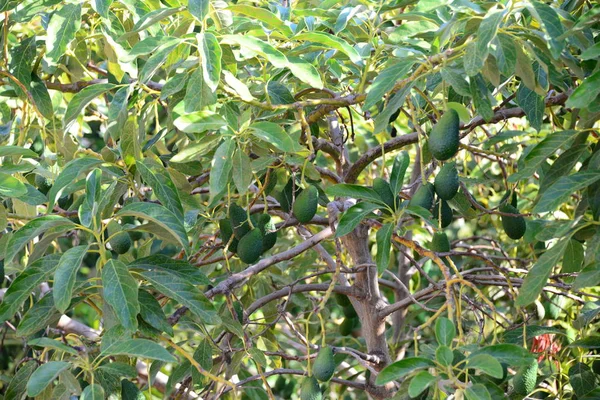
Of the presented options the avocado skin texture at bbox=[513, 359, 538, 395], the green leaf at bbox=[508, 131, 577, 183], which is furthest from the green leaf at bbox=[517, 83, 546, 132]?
the avocado skin texture at bbox=[513, 359, 538, 395]

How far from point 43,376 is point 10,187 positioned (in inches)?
13.8

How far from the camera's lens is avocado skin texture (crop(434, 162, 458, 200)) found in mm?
1550

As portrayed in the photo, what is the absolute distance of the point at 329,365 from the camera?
154 cm

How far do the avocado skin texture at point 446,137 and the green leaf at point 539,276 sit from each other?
238 millimetres

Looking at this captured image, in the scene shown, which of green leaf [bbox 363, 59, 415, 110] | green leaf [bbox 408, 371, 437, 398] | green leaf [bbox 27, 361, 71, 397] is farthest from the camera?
green leaf [bbox 363, 59, 415, 110]

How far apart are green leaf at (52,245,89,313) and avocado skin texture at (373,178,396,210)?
0.51 metres

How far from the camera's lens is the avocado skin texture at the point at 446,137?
4.84 feet

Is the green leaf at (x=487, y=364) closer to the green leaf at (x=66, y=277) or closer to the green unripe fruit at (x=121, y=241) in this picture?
the green leaf at (x=66, y=277)

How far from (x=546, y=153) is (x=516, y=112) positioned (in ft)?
1.13

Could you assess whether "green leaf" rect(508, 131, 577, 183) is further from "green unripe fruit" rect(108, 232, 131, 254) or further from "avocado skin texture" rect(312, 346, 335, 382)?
"green unripe fruit" rect(108, 232, 131, 254)

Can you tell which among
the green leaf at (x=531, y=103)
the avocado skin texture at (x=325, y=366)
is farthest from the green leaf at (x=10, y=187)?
the green leaf at (x=531, y=103)

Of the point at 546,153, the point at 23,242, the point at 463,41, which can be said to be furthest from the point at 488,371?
the point at 23,242

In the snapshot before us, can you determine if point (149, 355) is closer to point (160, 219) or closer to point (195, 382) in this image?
point (160, 219)

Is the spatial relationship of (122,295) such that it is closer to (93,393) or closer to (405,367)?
(93,393)
